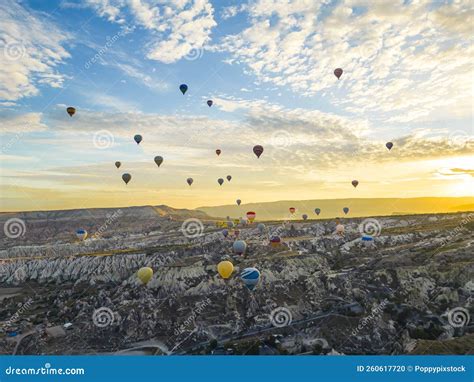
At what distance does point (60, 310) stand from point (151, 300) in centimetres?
1744

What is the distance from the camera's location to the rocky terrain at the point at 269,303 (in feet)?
142

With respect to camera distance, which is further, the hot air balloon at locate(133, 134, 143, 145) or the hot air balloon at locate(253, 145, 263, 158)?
the hot air balloon at locate(253, 145, 263, 158)

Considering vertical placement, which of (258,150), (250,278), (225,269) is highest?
(258,150)

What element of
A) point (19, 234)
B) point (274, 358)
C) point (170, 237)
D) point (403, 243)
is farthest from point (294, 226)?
point (19, 234)

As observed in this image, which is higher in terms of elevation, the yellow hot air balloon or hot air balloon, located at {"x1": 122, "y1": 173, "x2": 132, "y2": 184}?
hot air balloon, located at {"x1": 122, "y1": 173, "x2": 132, "y2": 184}

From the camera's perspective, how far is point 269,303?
52938mm

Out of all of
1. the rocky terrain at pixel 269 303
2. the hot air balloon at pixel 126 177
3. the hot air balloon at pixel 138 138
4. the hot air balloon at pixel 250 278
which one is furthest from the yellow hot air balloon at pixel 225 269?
the hot air balloon at pixel 126 177

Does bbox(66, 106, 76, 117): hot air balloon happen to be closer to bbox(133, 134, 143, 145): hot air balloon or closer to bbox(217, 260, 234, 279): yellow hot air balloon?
bbox(133, 134, 143, 145): hot air balloon

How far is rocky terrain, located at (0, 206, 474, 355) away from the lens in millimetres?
43344

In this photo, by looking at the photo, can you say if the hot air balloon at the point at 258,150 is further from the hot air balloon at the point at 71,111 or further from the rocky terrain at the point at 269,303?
the hot air balloon at the point at 71,111

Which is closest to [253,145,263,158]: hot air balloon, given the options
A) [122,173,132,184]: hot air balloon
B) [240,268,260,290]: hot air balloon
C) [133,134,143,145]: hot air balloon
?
[133,134,143,145]: hot air balloon

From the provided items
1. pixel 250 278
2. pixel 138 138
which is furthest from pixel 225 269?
pixel 138 138

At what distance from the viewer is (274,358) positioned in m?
→ 19.6

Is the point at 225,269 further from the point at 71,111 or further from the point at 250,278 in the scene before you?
the point at 71,111
